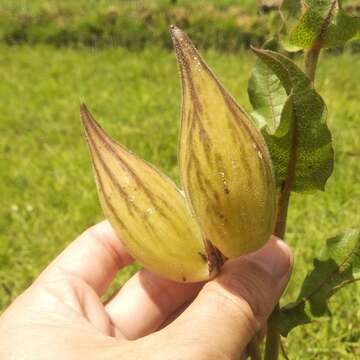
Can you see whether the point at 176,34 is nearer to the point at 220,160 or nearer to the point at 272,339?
the point at 220,160

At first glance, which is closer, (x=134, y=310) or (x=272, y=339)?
(x=272, y=339)

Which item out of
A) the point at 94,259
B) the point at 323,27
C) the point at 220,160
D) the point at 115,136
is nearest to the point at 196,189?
the point at 220,160

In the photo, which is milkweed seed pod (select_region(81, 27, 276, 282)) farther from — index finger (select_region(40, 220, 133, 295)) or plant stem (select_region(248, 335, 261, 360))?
index finger (select_region(40, 220, 133, 295))

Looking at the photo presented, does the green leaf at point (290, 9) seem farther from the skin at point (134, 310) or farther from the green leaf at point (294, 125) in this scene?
the skin at point (134, 310)

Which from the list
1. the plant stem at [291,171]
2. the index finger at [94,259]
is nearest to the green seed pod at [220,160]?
the plant stem at [291,171]

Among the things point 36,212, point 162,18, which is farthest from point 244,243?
point 162,18

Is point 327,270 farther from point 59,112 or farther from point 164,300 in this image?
point 59,112
